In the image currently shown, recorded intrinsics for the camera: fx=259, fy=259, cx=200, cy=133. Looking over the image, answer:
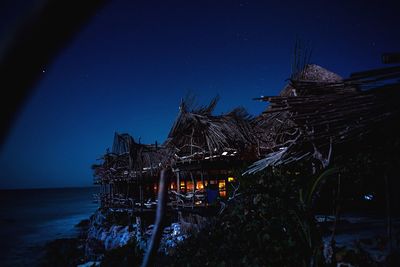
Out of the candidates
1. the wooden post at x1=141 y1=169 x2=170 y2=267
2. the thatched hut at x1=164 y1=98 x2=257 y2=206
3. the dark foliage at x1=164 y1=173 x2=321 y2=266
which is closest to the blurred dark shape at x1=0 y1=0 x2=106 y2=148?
the wooden post at x1=141 y1=169 x2=170 y2=267

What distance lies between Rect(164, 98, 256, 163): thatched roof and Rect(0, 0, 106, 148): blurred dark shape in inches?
428

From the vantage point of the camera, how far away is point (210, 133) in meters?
12.8

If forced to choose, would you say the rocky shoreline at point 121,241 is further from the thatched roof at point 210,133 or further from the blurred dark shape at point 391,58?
the blurred dark shape at point 391,58

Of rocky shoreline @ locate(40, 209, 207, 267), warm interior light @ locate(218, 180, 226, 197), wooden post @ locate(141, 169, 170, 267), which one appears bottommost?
rocky shoreline @ locate(40, 209, 207, 267)

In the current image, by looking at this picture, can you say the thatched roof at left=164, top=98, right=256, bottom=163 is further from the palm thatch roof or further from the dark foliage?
the dark foliage

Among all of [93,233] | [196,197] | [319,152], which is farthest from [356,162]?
[93,233]

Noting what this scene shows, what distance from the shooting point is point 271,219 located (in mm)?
4969

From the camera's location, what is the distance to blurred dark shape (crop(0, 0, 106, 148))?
1159 mm

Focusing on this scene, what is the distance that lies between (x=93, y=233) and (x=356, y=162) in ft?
69.0

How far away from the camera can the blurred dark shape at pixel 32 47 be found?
1.16 meters

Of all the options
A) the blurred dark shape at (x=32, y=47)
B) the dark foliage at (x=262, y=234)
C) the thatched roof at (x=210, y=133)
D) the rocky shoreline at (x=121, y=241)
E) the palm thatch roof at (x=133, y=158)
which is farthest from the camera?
the palm thatch roof at (x=133, y=158)

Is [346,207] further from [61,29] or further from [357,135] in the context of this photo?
[61,29]

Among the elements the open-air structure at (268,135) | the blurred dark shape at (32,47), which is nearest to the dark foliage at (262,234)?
the open-air structure at (268,135)

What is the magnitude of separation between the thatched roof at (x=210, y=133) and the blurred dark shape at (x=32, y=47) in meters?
10.9
